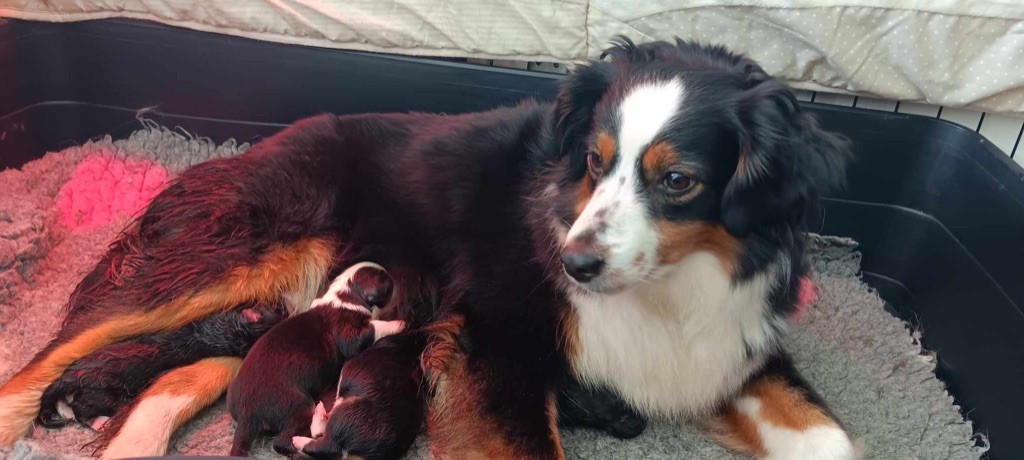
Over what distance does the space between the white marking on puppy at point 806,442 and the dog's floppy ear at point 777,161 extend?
0.63m

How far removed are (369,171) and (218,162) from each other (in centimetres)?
48

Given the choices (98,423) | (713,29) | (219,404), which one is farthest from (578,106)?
(98,423)

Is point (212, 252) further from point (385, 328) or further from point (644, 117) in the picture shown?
point (644, 117)

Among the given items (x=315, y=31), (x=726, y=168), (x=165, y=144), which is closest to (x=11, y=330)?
(x=165, y=144)

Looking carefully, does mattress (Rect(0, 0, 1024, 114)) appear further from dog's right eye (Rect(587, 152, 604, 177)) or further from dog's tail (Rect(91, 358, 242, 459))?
dog's tail (Rect(91, 358, 242, 459))

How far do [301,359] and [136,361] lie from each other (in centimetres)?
51

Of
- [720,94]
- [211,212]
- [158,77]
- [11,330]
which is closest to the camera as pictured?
[720,94]

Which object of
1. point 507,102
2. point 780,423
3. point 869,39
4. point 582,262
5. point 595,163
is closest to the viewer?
point 582,262

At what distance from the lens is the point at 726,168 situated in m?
1.89

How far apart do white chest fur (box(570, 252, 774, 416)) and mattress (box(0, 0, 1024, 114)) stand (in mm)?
1154

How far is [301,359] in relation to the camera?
216cm

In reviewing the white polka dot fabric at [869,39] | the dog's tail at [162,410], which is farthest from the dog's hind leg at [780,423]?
the dog's tail at [162,410]

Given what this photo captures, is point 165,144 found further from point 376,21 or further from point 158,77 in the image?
point 376,21

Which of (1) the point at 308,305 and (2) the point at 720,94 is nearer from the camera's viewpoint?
(2) the point at 720,94
